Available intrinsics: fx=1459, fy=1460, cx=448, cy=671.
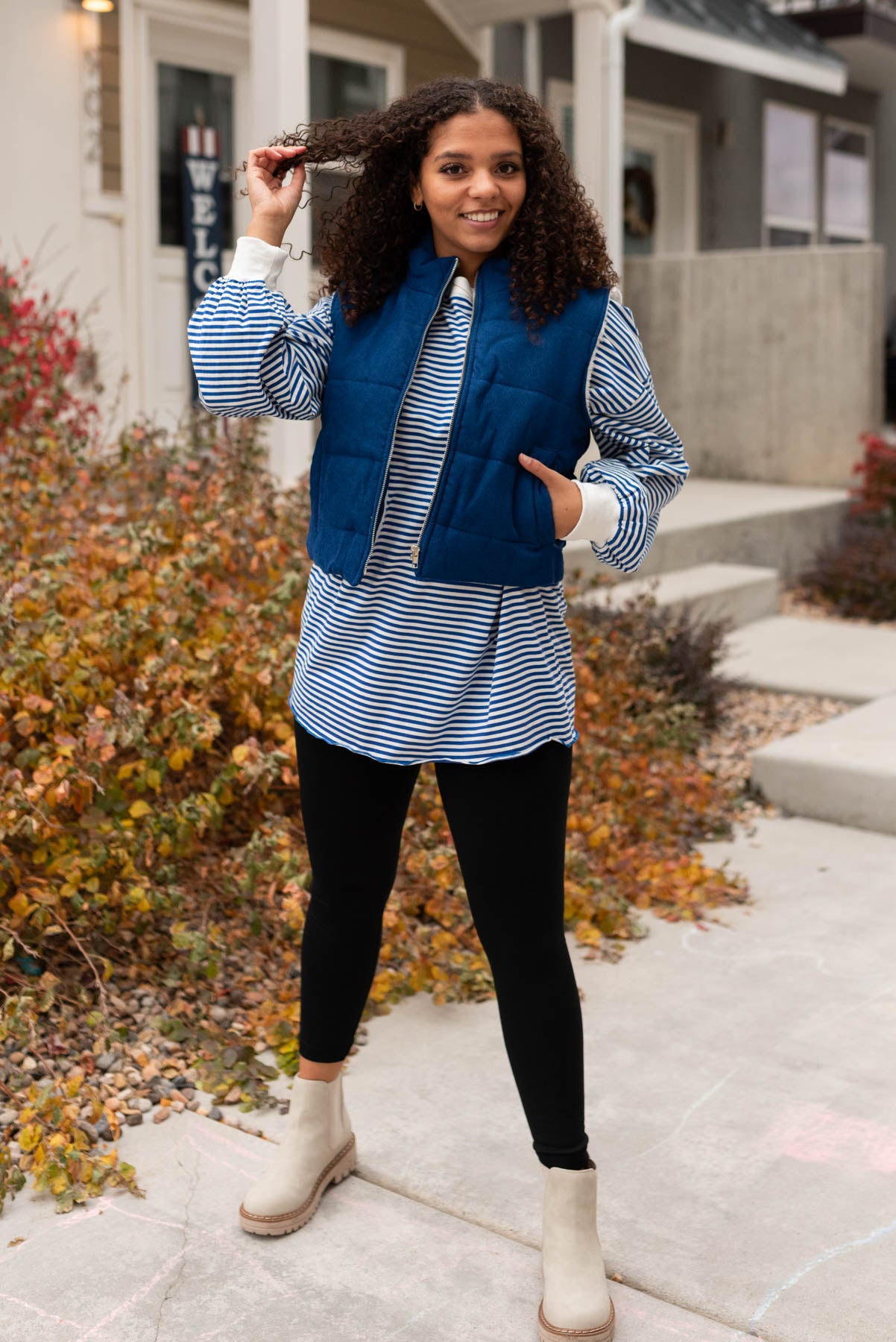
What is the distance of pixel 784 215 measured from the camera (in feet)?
42.4

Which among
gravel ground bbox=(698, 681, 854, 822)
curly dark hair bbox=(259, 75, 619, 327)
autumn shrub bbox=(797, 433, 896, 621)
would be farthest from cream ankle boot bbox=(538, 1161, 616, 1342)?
autumn shrub bbox=(797, 433, 896, 621)

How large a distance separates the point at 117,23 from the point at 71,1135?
254 inches

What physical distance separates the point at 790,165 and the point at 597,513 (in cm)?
1207

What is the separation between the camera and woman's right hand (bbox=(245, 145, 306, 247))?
2.05 meters

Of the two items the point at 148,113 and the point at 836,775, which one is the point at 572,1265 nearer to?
the point at 836,775

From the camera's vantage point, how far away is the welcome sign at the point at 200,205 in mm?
7938

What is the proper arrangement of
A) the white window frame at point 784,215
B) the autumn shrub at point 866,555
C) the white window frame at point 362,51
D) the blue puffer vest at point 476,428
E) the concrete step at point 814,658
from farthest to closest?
1. the white window frame at point 784,215
2. the white window frame at point 362,51
3. the autumn shrub at point 866,555
4. the concrete step at point 814,658
5. the blue puffer vest at point 476,428

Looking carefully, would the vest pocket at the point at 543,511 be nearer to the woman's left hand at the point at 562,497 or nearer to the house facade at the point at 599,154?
the woman's left hand at the point at 562,497

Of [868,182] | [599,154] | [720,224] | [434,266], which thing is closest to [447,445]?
[434,266]

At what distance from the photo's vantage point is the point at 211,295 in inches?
79.4

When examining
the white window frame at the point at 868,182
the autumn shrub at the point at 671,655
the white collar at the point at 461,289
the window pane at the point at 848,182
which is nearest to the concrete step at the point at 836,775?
the autumn shrub at the point at 671,655

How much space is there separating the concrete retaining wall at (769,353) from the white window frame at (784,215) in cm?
308

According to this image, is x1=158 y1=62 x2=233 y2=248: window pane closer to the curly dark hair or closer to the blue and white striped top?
the curly dark hair

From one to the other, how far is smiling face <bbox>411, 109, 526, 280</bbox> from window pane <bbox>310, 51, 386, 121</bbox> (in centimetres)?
697
